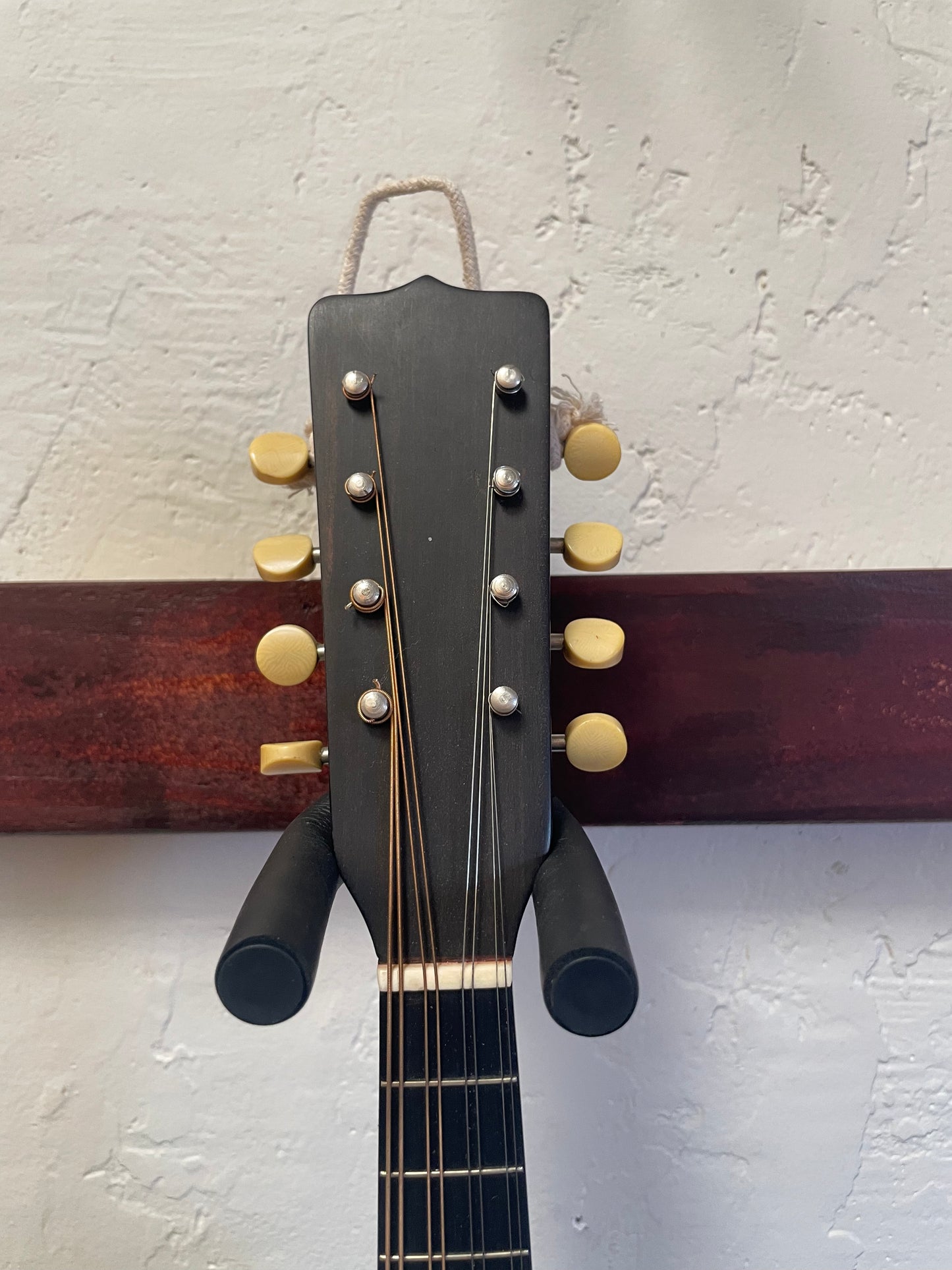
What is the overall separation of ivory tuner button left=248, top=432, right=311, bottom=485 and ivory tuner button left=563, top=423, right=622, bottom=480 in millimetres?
124

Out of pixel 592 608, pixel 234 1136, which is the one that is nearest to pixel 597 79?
pixel 592 608

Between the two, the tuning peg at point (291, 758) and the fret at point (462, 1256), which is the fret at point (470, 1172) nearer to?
the fret at point (462, 1256)

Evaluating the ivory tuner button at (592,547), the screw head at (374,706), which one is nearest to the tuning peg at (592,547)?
the ivory tuner button at (592,547)

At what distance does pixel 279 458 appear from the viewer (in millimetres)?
406

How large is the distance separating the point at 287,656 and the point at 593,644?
137 millimetres

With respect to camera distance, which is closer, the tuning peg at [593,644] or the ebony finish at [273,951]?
the ebony finish at [273,951]

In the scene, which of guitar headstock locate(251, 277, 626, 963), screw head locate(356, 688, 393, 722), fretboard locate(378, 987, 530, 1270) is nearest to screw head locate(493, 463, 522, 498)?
guitar headstock locate(251, 277, 626, 963)

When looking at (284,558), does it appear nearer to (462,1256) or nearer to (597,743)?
(597,743)

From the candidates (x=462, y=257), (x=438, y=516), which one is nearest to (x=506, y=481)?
(x=438, y=516)

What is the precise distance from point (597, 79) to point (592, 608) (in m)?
0.34

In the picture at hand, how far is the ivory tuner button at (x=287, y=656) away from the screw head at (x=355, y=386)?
0.36ft

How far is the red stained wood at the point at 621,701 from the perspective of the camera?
0.50m

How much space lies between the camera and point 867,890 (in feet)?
1.88

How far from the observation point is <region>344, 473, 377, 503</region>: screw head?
1.31 feet
